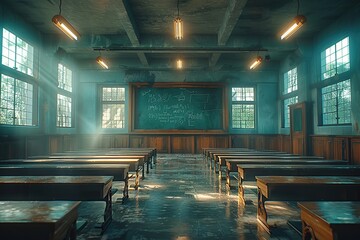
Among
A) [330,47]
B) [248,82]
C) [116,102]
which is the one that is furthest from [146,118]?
[330,47]

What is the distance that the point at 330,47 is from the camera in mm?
7953

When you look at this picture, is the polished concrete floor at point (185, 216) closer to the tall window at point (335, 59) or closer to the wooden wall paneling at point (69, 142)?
the tall window at point (335, 59)

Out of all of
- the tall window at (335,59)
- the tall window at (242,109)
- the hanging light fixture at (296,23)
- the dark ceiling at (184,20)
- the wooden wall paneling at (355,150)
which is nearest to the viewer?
the hanging light fixture at (296,23)

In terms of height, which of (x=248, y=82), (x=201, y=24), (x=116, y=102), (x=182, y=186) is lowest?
(x=182, y=186)

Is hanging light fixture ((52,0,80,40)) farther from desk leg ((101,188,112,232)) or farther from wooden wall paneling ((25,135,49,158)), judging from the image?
desk leg ((101,188,112,232))

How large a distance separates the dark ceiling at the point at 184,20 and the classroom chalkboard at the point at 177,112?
2.38 metres

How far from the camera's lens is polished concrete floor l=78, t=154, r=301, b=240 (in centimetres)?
247

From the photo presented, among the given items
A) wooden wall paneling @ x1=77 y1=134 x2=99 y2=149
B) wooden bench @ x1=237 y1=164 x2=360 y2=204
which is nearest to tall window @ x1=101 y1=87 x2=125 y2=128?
wooden wall paneling @ x1=77 y1=134 x2=99 y2=149

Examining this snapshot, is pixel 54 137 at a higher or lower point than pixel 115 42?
lower

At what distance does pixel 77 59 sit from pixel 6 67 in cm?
515

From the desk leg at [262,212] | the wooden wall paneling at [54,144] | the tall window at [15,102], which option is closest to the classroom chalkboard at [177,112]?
the wooden wall paneling at [54,144]

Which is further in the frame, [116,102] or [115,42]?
[116,102]

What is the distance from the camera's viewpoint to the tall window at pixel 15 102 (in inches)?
263

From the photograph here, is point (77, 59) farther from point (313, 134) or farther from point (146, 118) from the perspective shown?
point (313, 134)
